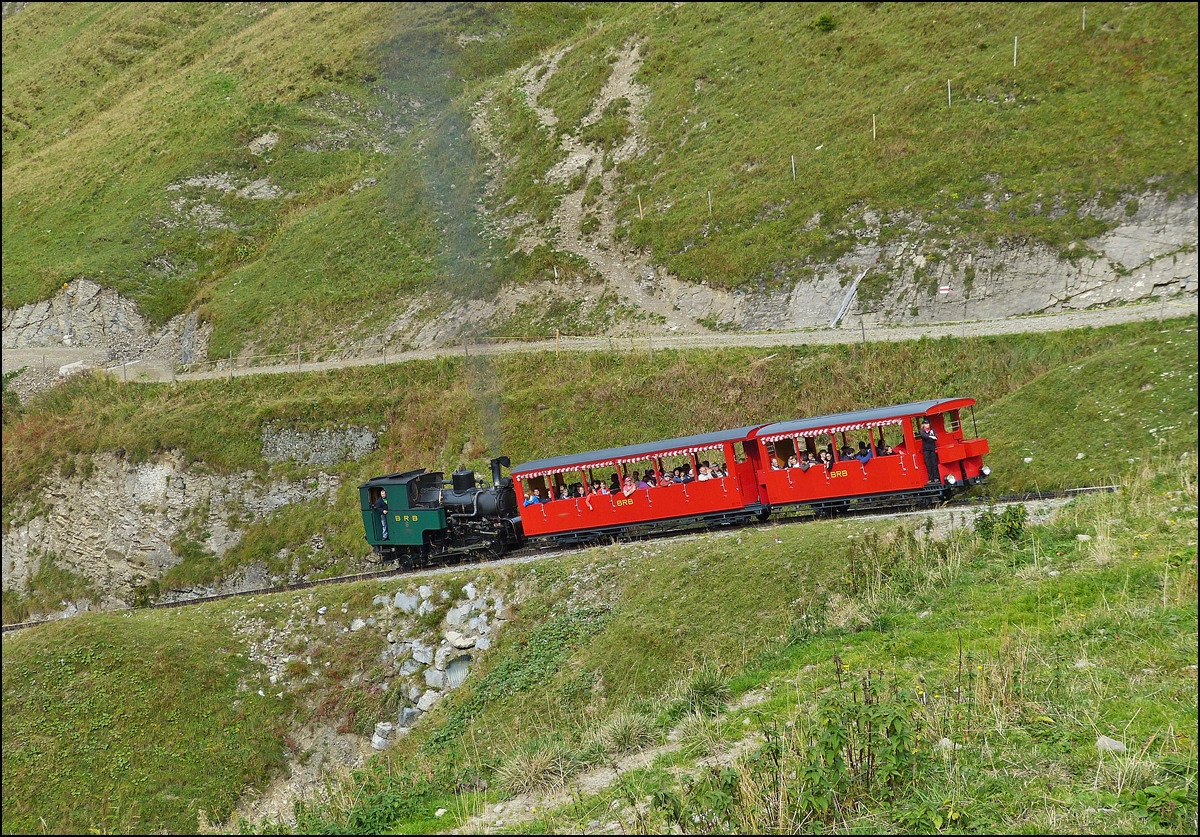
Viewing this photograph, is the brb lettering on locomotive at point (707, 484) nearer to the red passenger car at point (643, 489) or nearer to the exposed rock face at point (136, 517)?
the red passenger car at point (643, 489)

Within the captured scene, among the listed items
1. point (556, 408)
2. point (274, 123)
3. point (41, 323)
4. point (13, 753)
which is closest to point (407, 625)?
point (13, 753)

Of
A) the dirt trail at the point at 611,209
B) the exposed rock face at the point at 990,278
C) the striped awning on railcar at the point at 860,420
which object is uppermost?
the dirt trail at the point at 611,209

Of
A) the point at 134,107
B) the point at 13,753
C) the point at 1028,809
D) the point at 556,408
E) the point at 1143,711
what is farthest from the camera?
the point at 134,107


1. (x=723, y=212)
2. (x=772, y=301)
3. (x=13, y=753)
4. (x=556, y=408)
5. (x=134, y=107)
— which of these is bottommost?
(x=13, y=753)

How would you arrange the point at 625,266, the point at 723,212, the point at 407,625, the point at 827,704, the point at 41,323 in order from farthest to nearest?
the point at 41,323 < the point at 625,266 < the point at 723,212 < the point at 407,625 < the point at 827,704

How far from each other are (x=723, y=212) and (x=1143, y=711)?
4343cm

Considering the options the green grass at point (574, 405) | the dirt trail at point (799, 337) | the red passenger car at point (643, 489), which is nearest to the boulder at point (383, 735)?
the red passenger car at point (643, 489)

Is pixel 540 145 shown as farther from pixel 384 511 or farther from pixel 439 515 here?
pixel 439 515

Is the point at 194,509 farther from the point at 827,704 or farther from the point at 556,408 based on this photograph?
the point at 827,704

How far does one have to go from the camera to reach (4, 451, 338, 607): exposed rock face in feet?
143

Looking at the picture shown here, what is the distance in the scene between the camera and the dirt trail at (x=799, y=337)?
31.9 metres

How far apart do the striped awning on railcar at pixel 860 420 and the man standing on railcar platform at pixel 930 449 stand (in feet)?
1.73

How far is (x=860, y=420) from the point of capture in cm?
2420

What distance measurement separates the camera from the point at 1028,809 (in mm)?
9109
